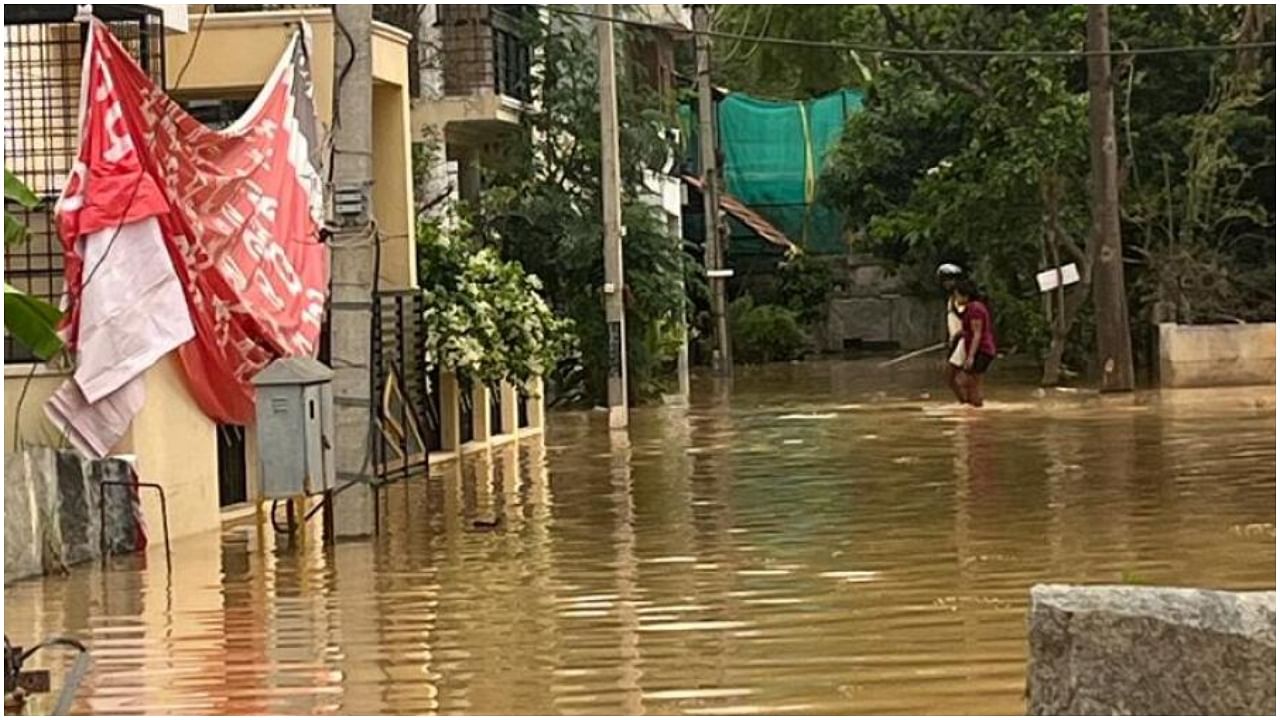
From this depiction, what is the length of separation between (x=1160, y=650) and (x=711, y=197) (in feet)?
121

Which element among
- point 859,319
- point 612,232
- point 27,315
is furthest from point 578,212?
point 859,319

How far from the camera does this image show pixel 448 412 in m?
24.2

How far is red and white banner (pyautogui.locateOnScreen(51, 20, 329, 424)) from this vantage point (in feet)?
51.5

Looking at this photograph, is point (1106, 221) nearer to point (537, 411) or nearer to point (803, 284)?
point (537, 411)

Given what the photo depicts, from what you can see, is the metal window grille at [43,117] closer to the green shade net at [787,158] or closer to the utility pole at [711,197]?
the utility pole at [711,197]

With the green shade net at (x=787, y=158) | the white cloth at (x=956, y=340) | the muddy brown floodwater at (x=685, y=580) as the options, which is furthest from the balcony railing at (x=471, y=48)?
the green shade net at (x=787, y=158)

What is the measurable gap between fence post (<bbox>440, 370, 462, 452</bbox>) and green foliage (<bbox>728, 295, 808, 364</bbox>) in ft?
80.4

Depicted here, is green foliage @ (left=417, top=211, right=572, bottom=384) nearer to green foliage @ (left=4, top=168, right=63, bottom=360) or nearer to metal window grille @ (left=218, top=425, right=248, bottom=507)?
metal window grille @ (left=218, top=425, right=248, bottom=507)

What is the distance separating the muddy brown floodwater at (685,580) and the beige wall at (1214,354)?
10903 mm

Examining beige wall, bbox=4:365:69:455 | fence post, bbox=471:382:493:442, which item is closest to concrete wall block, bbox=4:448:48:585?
beige wall, bbox=4:365:69:455

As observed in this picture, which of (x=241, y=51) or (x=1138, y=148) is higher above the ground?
(x=1138, y=148)

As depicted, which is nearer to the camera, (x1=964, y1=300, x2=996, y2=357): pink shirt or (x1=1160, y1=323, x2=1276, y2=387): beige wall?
(x1=964, y1=300, x2=996, y2=357): pink shirt

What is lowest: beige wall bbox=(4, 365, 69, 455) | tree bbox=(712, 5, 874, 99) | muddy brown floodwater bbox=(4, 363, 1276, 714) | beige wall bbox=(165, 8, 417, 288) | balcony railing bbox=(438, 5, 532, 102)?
muddy brown floodwater bbox=(4, 363, 1276, 714)

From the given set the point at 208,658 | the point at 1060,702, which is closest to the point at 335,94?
the point at 208,658
